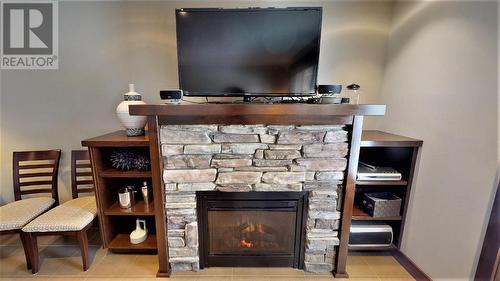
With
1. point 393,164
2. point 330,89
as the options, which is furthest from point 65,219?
point 393,164

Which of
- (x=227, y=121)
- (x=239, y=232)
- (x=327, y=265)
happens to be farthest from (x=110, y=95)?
(x=327, y=265)

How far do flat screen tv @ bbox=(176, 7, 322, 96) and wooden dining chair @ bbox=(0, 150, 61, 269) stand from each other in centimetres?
159

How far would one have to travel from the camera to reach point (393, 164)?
177 centimetres

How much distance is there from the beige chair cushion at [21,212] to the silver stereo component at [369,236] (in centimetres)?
257

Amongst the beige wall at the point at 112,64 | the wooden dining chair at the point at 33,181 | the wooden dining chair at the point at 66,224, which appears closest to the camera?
the wooden dining chair at the point at 66,224

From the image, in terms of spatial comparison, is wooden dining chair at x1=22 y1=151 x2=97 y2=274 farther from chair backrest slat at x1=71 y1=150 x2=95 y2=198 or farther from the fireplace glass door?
the fireplace glass door

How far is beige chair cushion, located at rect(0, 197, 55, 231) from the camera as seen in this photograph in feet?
4.97

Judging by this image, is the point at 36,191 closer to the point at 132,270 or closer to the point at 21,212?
the point at 21,212

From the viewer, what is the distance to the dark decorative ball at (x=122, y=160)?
1672 millimetres

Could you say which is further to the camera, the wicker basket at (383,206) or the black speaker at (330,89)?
the wicker basket at (383,206)

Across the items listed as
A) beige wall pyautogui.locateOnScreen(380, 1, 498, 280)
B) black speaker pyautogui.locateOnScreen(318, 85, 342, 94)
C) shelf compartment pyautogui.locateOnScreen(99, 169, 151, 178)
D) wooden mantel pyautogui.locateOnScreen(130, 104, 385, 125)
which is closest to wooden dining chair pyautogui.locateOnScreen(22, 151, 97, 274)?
shelf compartment pyautogui.locateOnScreen(99, 169, 151, 178)

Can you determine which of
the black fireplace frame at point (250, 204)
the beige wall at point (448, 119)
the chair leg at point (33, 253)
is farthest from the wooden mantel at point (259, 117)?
the chair leg at point (33, 253)

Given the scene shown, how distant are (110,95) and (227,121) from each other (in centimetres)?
131

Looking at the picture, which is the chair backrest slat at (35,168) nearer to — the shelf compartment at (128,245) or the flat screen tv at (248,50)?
the shelf compartment at (128,245)
